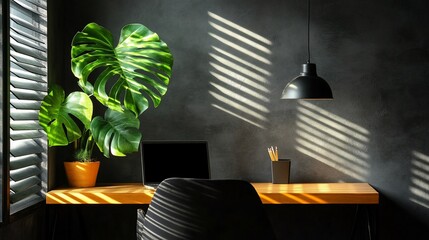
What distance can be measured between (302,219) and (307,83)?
1031mm

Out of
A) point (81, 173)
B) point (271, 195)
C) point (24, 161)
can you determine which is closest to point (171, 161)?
point (81, 173)

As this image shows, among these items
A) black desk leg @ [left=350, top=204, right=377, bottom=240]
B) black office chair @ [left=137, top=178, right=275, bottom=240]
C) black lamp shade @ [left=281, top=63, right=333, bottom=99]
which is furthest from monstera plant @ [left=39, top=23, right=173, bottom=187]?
black desk leg @ [left=350, top=204, right=377, bottom=240]

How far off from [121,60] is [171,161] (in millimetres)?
718

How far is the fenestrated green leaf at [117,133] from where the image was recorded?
3795 mm

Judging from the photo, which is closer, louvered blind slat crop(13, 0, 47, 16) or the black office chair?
the black office chair

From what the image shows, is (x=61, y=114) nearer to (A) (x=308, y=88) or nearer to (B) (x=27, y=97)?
(B) (x=27, y=97)

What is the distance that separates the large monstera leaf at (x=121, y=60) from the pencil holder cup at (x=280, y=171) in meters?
0.88

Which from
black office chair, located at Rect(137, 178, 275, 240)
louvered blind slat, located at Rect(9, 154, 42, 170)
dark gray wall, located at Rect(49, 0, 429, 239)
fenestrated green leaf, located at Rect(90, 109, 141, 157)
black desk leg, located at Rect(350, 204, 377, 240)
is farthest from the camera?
dark gray wall, located at Rect(49, 0, 429, 239)

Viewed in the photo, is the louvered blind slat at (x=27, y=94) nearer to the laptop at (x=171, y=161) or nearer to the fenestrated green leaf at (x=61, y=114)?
the fenestrated green leaf at (x=61, y=114)

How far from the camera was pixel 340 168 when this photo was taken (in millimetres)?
4199

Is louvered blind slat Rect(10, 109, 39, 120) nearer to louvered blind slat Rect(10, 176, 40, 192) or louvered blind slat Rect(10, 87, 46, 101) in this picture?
louvered blind slat Rect(10, 87, 46, 101)


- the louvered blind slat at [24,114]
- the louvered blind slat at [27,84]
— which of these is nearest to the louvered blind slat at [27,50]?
the louvered blind slat at [27,84]

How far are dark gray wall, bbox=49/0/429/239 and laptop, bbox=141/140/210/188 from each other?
0.31 metres

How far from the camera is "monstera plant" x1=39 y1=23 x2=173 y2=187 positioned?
370 cm
